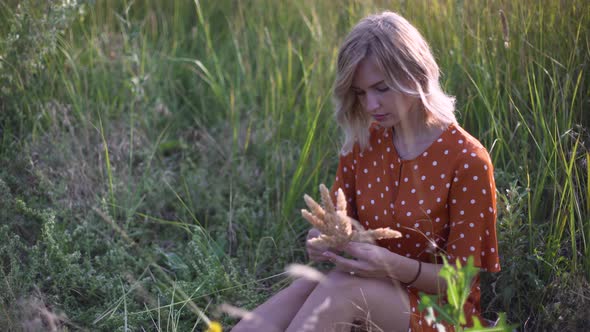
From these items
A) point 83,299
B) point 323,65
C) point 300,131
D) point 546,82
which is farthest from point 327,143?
point 83,299

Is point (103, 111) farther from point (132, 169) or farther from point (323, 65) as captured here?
point (323, 65)

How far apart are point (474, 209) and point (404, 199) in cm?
25

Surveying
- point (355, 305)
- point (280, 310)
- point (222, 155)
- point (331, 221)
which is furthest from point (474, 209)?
point (222, 155)

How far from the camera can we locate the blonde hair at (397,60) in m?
2.10

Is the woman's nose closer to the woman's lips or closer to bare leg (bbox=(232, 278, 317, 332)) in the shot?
the woman's lips

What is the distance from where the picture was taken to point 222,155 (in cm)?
359

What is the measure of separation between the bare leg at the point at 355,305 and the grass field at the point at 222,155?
20.2 inches

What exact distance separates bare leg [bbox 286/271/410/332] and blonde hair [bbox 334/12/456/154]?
1.84 ft

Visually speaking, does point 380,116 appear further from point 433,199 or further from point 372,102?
point 433,199

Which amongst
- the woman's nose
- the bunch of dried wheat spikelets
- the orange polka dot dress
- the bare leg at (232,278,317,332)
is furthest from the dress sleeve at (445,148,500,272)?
the bare leg at (232,278,317,332)

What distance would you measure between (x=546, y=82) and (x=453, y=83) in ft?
1.28

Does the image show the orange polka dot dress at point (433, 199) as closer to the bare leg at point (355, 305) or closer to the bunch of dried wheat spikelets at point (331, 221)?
the bare leg at point (355, 305)

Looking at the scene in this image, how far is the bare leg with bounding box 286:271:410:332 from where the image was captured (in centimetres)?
211

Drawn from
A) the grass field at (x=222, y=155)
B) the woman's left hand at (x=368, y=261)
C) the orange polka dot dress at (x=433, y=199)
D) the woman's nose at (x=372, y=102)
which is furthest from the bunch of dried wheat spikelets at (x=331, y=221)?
the grass field at (x=222, y=155)
